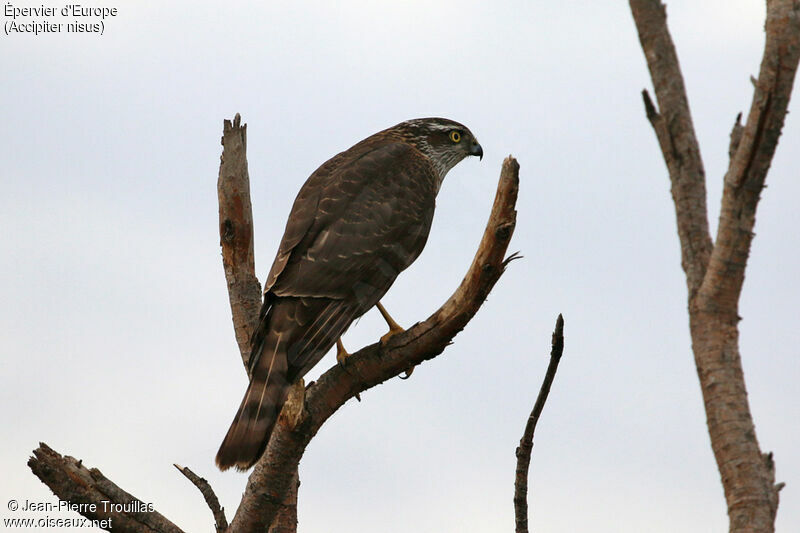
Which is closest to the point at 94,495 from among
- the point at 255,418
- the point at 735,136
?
the point at 255,418

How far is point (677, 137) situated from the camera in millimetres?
3900

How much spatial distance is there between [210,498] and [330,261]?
1917mm

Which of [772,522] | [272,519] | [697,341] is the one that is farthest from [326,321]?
[772,522]

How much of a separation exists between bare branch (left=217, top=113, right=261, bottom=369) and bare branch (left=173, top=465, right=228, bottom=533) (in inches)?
46.7

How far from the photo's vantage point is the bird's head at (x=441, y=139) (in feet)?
28.5

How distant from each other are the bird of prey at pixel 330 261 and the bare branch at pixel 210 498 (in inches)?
35.7

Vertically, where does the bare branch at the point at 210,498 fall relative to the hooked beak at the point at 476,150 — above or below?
below

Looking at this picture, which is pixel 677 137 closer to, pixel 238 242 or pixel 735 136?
pixel 735 136

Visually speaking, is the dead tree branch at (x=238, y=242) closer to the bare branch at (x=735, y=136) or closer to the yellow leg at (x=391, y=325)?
the yellow leg at (x=391, y=325)

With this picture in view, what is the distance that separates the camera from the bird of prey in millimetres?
5930

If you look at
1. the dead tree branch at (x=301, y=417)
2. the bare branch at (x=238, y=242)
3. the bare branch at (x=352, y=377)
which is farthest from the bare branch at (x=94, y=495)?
the bare branch at (x=238, y=242)

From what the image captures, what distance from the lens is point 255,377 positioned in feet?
19.8

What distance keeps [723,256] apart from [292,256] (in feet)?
12.2

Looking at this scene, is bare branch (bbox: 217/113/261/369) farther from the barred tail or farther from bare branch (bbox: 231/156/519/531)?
the barred tail
